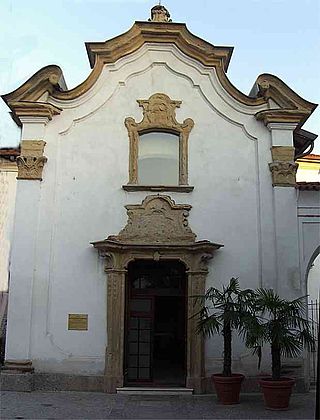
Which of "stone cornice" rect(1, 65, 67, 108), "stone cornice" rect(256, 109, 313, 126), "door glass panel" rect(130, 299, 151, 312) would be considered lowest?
"door glass panel" rect(130, 299, 151, 312)

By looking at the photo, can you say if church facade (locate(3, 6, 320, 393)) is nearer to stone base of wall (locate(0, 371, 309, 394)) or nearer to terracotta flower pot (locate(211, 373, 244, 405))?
stone base of wall (locate(0, 371, 309, 394))

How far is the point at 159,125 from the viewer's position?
Answer: 1386cm

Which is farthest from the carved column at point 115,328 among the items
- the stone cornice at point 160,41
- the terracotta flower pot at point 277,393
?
the stone cornice at point 160,41

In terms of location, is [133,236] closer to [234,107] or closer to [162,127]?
[162,127]

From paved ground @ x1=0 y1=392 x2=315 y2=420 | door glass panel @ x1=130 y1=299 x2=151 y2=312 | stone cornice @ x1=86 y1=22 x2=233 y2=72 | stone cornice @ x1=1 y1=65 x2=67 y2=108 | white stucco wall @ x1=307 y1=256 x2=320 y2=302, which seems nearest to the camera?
paved ground @ x1=0 y1=392 x2=315 y2=420

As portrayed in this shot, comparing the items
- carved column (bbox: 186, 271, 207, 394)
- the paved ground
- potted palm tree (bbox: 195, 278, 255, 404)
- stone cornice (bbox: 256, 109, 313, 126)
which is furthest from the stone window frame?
the paved ground

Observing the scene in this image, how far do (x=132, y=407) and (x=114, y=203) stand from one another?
4.80 metres

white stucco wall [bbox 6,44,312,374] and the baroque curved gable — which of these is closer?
white stucco wall [bbox 6,44,312,374]

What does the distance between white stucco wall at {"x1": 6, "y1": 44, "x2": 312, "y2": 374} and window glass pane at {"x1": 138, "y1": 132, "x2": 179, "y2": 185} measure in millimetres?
414

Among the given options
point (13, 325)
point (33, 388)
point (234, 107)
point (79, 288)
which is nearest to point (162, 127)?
point (234, 107)

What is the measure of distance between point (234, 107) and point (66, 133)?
433 cm

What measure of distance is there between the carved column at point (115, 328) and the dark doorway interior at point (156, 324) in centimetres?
41

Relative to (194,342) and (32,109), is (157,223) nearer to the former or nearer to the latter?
(194,342)

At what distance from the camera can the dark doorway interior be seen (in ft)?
43.2
